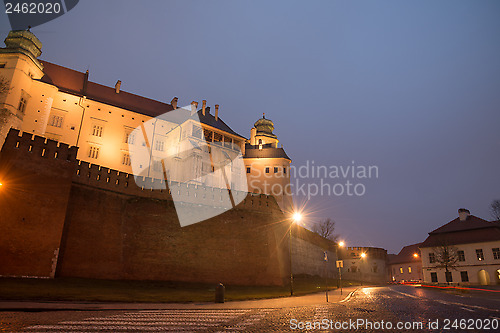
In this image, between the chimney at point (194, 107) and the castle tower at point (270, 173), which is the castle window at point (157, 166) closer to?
the chimney at point (194, 107)

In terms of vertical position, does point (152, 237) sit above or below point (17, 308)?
above

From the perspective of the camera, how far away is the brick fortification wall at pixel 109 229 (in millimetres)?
21062

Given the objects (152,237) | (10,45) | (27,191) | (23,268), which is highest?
(10,45)

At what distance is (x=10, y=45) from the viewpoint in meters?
38.6

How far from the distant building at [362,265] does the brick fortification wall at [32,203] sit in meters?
50.8

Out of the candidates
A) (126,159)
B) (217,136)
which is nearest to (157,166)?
(126,159)

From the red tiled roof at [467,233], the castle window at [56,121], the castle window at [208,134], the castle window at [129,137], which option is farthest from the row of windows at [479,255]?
the castle window at [56,121]

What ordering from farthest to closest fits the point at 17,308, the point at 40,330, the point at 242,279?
the point at 242,279, the point at 17,308, the point at 40,330

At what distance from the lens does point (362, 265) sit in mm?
61750

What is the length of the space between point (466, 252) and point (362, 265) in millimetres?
19571

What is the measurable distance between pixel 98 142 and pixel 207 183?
1632 cm

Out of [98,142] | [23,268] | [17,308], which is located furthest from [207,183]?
[17,308]

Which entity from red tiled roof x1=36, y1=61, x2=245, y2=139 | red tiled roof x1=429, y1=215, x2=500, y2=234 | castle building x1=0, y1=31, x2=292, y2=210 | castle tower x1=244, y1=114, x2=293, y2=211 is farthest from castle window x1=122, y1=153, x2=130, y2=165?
red tiled roof x1=429, y1=215, x2=500, y2=234

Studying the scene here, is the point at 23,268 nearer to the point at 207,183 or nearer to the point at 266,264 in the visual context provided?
the point at 266,264
